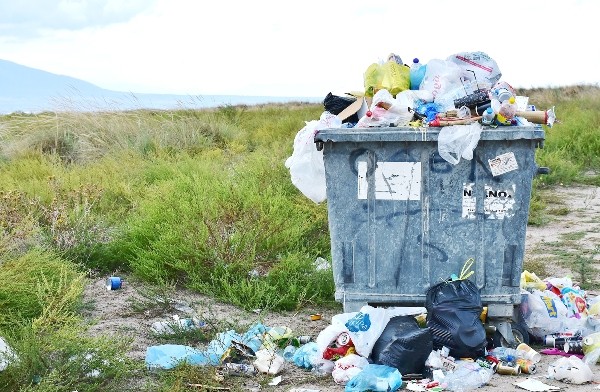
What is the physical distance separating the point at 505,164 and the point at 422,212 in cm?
55

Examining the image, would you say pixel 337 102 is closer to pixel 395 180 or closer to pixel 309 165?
pixel 309 165

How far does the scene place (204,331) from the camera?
5.22 meters

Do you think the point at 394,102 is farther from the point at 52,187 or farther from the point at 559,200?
the point at 559,200

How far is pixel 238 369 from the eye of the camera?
4566mm

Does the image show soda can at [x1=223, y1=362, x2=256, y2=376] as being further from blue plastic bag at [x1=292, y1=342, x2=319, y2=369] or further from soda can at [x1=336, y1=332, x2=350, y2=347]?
soda can at [x1=336, y1=332, x2=350, y2=347]

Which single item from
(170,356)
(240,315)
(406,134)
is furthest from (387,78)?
(170,356)

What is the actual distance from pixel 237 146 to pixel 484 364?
423 inches

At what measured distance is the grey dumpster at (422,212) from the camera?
4.89 metres

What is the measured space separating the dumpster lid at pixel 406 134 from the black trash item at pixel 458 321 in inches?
33.7

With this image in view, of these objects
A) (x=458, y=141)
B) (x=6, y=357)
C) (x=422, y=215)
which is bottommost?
(x=6, y=357)

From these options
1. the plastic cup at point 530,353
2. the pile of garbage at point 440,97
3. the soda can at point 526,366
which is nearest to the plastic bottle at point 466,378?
the soda can at point 526,366

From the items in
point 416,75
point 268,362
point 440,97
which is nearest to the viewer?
point 268,362

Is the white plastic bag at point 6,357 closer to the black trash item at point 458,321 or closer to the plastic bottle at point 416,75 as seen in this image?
the black trash item at point 458,321

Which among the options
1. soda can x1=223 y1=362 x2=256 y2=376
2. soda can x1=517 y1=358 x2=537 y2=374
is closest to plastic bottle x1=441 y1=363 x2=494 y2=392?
soda can x1=517 y1=358 x2=537 y2=374
